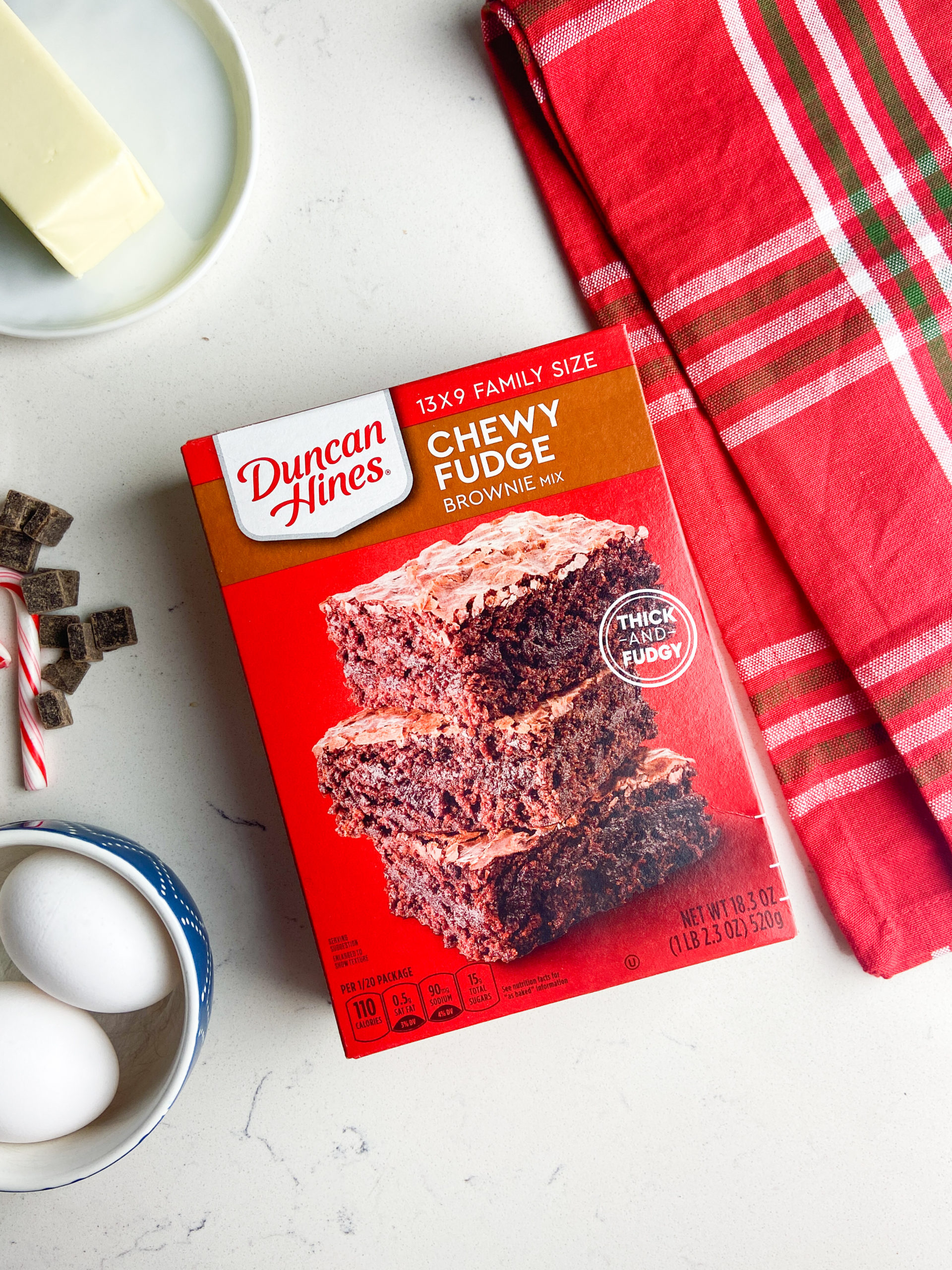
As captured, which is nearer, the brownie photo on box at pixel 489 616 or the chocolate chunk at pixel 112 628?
the brownie photo on box at pixel 489 616

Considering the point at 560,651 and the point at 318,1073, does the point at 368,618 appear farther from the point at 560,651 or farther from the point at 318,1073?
the point at 318,1073

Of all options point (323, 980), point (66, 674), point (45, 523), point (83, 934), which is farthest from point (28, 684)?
point (323, 980)

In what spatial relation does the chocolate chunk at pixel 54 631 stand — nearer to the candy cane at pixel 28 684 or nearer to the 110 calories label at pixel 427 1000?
the candy cane at pixel 28 684

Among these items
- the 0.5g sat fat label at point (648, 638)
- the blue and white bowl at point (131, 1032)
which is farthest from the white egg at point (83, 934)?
the 0.5g sat fat label at point (648, 638)

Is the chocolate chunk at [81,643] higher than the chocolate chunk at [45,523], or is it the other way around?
the chocolate chunk at [45,523]

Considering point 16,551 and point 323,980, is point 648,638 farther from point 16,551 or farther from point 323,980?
point 16,551

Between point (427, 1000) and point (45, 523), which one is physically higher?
point (45, 523)
